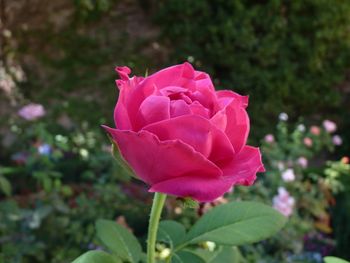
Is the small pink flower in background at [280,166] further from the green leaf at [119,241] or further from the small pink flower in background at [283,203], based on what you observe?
the green leaf at [119,241]

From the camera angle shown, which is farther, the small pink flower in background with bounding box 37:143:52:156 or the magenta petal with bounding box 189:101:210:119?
the small pink flower in background with bounding box 37:143:52:156

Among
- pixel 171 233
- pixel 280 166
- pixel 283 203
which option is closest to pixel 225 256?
pixel 171 233

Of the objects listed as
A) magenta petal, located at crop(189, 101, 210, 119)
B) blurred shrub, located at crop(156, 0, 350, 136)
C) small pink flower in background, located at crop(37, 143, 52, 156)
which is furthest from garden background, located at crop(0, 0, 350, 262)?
magenta petal, located at crop(189, 101, 210, 119)

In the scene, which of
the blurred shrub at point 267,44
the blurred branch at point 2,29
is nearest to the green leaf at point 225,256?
the blurred shrub at point 267,44

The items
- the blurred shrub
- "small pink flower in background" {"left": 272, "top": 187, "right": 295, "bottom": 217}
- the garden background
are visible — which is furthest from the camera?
the blurred shrub

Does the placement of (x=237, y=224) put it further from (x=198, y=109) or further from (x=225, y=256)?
(x=198, y=109)

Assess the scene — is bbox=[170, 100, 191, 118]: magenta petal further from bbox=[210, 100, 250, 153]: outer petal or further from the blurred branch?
the blurred branch
